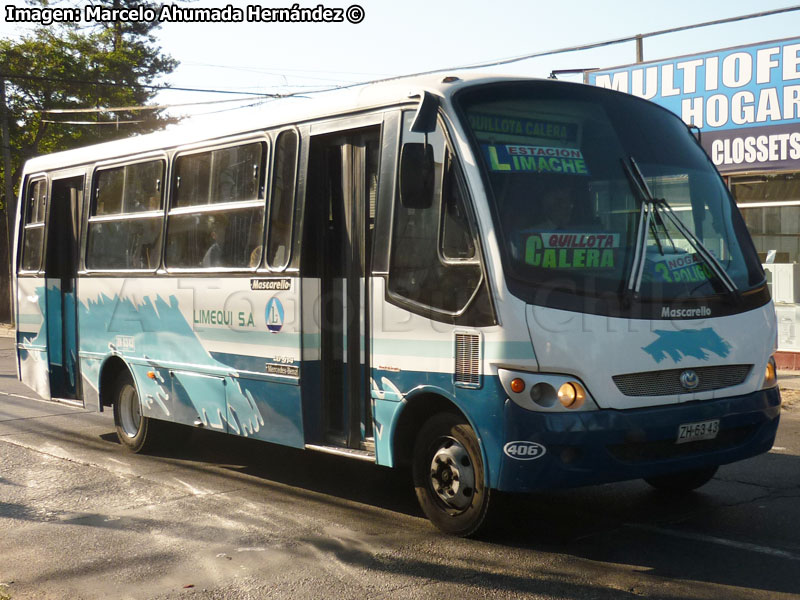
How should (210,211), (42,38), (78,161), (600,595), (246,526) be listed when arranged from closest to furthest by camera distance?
(600,595) → (246,526) → (210,211) → (78,161) → (42,38)

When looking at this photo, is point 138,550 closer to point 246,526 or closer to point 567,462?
point 246,526

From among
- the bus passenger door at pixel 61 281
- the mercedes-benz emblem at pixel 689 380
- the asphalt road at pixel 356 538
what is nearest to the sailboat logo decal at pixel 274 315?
the asphalt road at pixel 356 538

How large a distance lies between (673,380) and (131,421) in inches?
235

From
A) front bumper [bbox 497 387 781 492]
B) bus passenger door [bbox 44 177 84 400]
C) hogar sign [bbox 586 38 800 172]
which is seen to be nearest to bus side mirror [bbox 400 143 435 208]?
front bumper [bbox 497 387 781 492]

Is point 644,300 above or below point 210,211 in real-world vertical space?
below

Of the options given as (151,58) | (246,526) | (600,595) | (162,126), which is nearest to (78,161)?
(246,526)

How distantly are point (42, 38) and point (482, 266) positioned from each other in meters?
34.3

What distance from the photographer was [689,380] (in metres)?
6.04

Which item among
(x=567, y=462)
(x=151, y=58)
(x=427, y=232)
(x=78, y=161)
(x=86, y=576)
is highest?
(x=151, y=58)


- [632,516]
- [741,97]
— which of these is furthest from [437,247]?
[741,97]

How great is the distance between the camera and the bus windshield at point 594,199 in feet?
19.3

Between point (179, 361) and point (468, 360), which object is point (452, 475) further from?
point (179, 361)

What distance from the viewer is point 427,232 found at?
6.38 meters

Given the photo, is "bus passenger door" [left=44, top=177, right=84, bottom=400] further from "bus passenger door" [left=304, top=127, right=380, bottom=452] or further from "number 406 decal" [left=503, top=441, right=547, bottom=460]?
"number 406 decal" [left=503, top=441, right=547, bottom=460]
